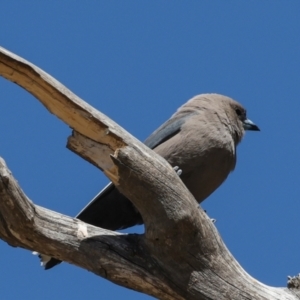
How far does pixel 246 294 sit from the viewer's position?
506cm

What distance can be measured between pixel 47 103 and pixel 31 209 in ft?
2.34

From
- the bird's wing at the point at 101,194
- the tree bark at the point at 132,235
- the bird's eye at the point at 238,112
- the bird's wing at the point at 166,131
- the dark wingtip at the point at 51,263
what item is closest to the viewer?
the tree bark at the point at 132,235

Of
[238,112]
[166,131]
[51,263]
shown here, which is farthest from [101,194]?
[238,112]

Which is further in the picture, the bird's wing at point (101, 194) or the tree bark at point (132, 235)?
the bird's wing at point (101, 194)

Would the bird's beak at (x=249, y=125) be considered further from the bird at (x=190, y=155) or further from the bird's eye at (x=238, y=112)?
the bird at (x=190, y=155)

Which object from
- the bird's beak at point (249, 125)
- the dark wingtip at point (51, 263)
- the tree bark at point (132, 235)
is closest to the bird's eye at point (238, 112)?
the bird's beak at point (249, 125)

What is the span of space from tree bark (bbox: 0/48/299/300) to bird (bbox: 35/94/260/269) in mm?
1020

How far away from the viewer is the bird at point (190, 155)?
20.1ft

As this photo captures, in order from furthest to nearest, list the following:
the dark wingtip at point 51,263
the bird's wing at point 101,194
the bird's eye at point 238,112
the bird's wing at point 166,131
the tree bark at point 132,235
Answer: the bird's eye at point 238,112 → the bird's wing at point 166,131 → the bird's wing at point 101,194 → the dark wingtip at point 51,263 → the tree bark at point 132,235

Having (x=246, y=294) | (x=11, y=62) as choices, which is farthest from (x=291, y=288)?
(x=11, y=62)

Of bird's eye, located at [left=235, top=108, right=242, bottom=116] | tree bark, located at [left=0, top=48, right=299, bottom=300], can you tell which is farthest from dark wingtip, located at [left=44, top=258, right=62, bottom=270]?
bird's eye, located at [left=235, top=108, right=242, bottom=116]

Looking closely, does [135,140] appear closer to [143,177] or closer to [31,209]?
[143,177]

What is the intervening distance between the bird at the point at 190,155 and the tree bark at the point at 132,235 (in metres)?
1.02

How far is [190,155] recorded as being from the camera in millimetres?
6309
